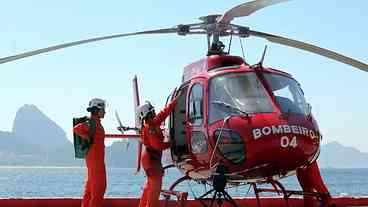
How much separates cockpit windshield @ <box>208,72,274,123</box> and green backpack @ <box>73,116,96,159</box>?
1770 mm

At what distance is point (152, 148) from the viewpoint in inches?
380

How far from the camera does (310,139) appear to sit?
8211 millimetres

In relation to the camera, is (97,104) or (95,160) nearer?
(95,160)

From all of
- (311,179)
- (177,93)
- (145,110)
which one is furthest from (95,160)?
(311,179)

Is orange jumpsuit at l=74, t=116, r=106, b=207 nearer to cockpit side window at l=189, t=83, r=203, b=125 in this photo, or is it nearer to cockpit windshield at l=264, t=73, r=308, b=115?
cockpit side window at l=189, t=83, r=203, b=125

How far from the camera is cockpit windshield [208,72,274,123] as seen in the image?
840cm

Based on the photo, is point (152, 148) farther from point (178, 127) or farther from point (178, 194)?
point (178, 194)

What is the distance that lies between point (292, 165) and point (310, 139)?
0.40 meters

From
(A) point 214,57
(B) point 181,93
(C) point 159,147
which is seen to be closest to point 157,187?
(C) point 159,147

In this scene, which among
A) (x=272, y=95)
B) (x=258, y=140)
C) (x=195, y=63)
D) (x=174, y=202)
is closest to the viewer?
(x=258, y=140)

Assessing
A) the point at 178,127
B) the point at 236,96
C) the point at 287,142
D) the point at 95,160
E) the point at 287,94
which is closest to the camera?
the point at 287,142

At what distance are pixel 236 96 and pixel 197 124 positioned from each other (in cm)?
74

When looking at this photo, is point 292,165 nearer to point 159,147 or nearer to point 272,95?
point 272,95

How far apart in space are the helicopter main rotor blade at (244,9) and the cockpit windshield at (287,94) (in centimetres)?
96
